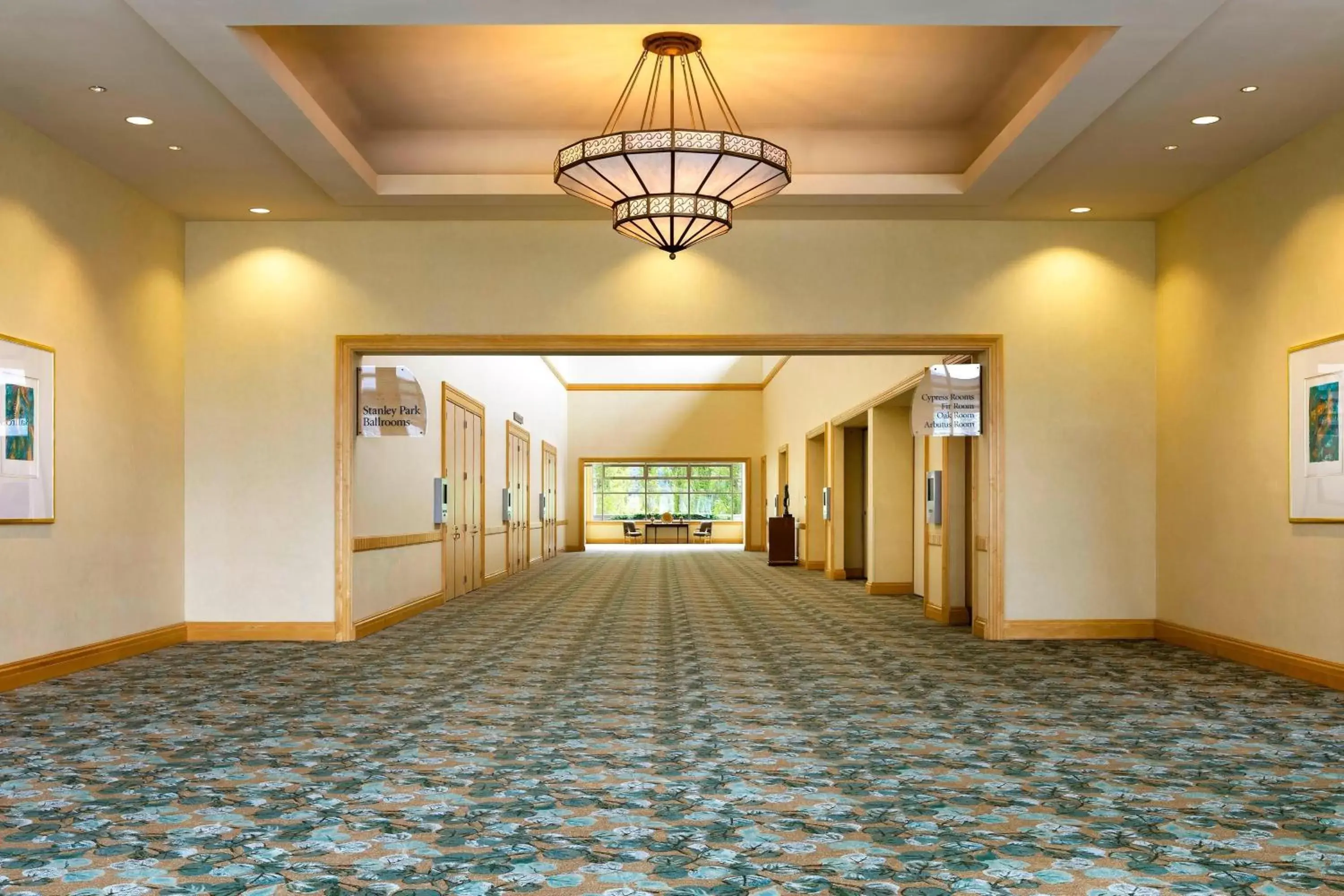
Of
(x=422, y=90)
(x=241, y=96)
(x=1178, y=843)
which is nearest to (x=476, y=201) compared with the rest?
→ (x=422, y=90)

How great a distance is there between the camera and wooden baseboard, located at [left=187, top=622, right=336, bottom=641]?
9078 millimetres

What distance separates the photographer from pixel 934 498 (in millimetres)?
11320

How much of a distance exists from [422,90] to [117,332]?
9.49 ft

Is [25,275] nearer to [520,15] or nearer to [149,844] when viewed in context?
[520,15]

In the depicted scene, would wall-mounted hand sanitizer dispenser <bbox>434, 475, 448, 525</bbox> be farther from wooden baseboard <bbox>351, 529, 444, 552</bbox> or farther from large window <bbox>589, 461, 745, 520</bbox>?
large window <bbox>589, 461, 745, 520</bbox>

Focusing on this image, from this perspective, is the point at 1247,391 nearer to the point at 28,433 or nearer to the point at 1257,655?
the point at 1257,655

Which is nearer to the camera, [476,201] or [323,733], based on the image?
[323,733]

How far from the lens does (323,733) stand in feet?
17.5

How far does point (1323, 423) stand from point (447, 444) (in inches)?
366

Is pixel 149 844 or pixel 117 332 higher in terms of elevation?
pixel 117 332

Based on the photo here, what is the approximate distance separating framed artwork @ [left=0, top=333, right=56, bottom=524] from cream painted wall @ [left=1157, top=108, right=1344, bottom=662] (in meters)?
8.08

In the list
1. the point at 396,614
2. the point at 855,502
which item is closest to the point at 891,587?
the point at 855,502

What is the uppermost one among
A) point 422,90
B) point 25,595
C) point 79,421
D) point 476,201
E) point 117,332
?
point 422,90

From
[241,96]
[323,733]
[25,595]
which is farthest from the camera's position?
[25,595]
